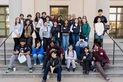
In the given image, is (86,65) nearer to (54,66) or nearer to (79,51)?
(79,51)

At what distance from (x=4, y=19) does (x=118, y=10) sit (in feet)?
30.6

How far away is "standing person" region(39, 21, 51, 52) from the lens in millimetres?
9953

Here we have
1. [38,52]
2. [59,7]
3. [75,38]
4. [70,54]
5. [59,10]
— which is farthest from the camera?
[59,10]

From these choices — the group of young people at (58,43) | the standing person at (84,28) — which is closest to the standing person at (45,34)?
the group of young people at (58,43)

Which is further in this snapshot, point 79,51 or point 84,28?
point 84,28

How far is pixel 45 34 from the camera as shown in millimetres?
10023

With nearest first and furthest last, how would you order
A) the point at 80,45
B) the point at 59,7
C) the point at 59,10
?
the point at 80,45 < the point at 59,7 < the point at 59,10

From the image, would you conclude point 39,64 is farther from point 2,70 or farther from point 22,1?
point 22,1

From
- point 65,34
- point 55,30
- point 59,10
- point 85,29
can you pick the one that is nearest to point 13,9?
point 59,10

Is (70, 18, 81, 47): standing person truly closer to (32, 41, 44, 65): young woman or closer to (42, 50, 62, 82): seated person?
(32, 41, 44, 65): young woman

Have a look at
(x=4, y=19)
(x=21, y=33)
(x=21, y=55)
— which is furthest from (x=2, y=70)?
(x=4, y=19)

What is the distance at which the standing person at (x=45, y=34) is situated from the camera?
32.7 feet

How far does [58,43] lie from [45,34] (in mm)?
768

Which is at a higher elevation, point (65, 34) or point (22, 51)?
point (65, 34)
